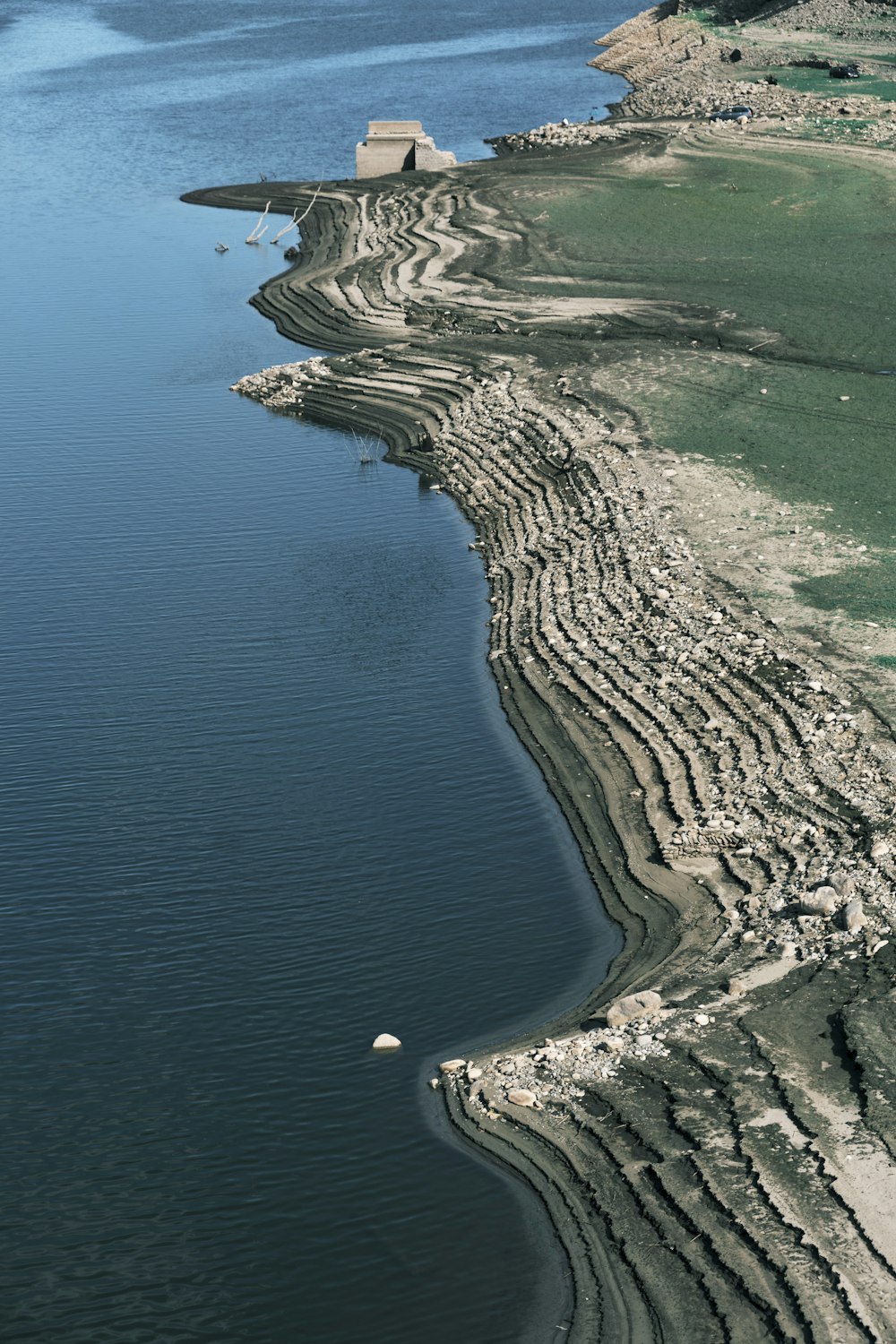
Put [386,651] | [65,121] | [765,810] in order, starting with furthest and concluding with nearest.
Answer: [65,121]
[386,651]
[765,810]

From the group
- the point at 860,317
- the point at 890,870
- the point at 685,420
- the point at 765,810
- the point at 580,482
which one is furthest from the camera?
the point at 860,317

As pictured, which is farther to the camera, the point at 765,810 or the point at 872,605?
the point at 872,605

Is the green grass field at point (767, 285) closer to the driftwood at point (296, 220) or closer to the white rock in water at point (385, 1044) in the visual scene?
the driftwood at point (296, 220)

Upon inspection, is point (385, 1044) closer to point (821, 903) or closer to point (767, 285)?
point (821, 903)

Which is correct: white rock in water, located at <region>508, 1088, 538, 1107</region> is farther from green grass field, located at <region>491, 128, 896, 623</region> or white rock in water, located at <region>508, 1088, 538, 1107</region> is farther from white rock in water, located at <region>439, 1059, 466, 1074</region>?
green grass field, located at <region>491, 128, 896, 623</region>

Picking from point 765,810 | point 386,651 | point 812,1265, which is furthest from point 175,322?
point 812,1265

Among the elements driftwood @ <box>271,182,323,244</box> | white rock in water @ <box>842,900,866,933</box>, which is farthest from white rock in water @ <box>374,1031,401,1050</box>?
driftwood @ <box>271,182,323,244</box>

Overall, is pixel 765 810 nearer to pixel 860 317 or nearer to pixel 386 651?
pixel 386 651
